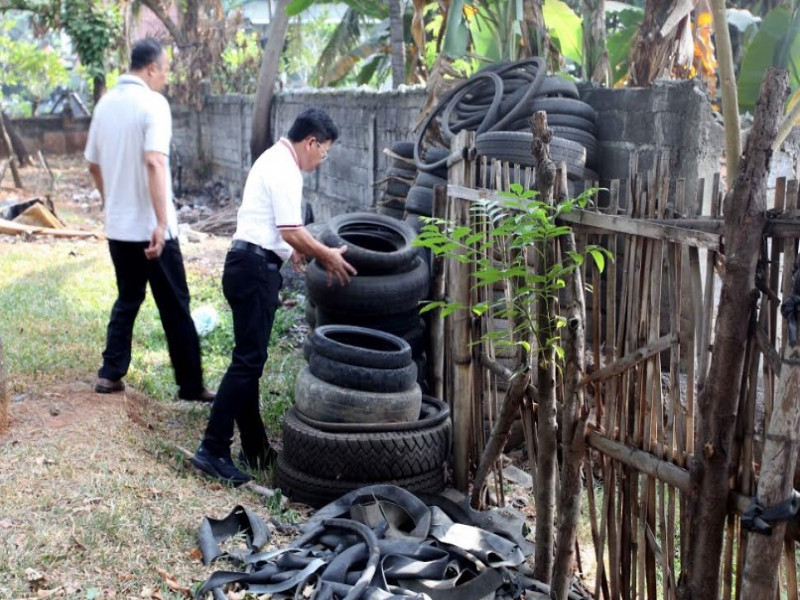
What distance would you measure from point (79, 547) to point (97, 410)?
5.83ft

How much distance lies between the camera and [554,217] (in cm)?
392

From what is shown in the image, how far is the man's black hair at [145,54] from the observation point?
593 cm

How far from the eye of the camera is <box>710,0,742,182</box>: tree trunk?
3656 mm

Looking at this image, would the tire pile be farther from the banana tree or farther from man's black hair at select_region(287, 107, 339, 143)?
the banana tree

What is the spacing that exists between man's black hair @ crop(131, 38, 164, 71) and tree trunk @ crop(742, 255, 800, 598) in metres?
4.41

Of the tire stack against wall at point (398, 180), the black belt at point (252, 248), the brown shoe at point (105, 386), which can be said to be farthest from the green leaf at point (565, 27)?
the brown shoe at point (105, 386)

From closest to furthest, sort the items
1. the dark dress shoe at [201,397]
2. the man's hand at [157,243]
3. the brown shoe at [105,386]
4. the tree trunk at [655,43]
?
1. the man's hand at [157,243]
2. the brown shoe at [105,386]
3. the dark dress shoe at [201,397]
4. the tree trunk at [655,43]

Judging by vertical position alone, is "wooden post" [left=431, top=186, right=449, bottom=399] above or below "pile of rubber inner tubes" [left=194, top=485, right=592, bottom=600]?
above

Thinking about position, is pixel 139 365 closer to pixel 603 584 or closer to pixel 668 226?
pixel 603 584

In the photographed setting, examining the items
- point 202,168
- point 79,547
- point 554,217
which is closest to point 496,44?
point 554,217

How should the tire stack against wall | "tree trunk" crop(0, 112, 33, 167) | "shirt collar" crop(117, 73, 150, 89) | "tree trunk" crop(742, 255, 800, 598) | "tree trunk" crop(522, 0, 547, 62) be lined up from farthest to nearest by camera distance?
"tree trunk" crop(0, 112, 33, 167) < "tree trunk" crop(522, 0, 547, 62) < the tire stack against wall < "shirt collar" crop(117, 73, 150, 89) < "tree trunk" crop(742, 255, 800, 598)

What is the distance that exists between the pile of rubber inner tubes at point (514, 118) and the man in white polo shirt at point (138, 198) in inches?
78.5

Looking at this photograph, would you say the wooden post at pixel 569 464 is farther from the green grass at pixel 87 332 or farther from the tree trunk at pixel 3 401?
the tree trunk at pixel 3 401

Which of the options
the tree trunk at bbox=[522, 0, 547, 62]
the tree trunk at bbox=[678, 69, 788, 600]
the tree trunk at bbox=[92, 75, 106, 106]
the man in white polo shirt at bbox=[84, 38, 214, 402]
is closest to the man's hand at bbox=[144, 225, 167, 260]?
the man in white polo shirt at bbox=[84, 38, 214, 402]
